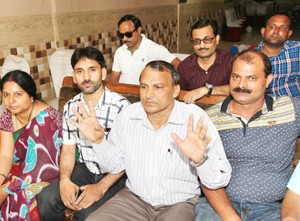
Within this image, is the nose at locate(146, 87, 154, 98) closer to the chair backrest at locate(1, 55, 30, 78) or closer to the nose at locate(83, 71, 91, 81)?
the nose at locate(83, 71, 91, 81)

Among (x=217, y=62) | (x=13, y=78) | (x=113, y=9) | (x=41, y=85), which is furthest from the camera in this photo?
(x=113, y=9)

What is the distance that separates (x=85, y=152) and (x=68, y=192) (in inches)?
12.8

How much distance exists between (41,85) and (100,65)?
1360 millimetres

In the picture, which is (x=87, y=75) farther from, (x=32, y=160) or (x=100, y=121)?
(x=32, y=160)

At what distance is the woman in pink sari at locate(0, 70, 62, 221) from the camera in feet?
6.75

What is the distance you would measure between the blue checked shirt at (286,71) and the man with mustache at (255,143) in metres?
0.91

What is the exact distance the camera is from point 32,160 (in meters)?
2.14

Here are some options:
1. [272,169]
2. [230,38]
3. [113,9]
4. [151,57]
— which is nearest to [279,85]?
[272,169]

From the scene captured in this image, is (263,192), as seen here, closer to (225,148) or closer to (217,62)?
(225,148)

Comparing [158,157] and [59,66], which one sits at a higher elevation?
[59,66]

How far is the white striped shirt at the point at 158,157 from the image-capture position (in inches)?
68.7

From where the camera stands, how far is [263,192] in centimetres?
175

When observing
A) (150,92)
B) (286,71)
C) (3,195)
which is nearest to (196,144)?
(150,92)

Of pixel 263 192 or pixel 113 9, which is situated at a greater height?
pixel 113 9
